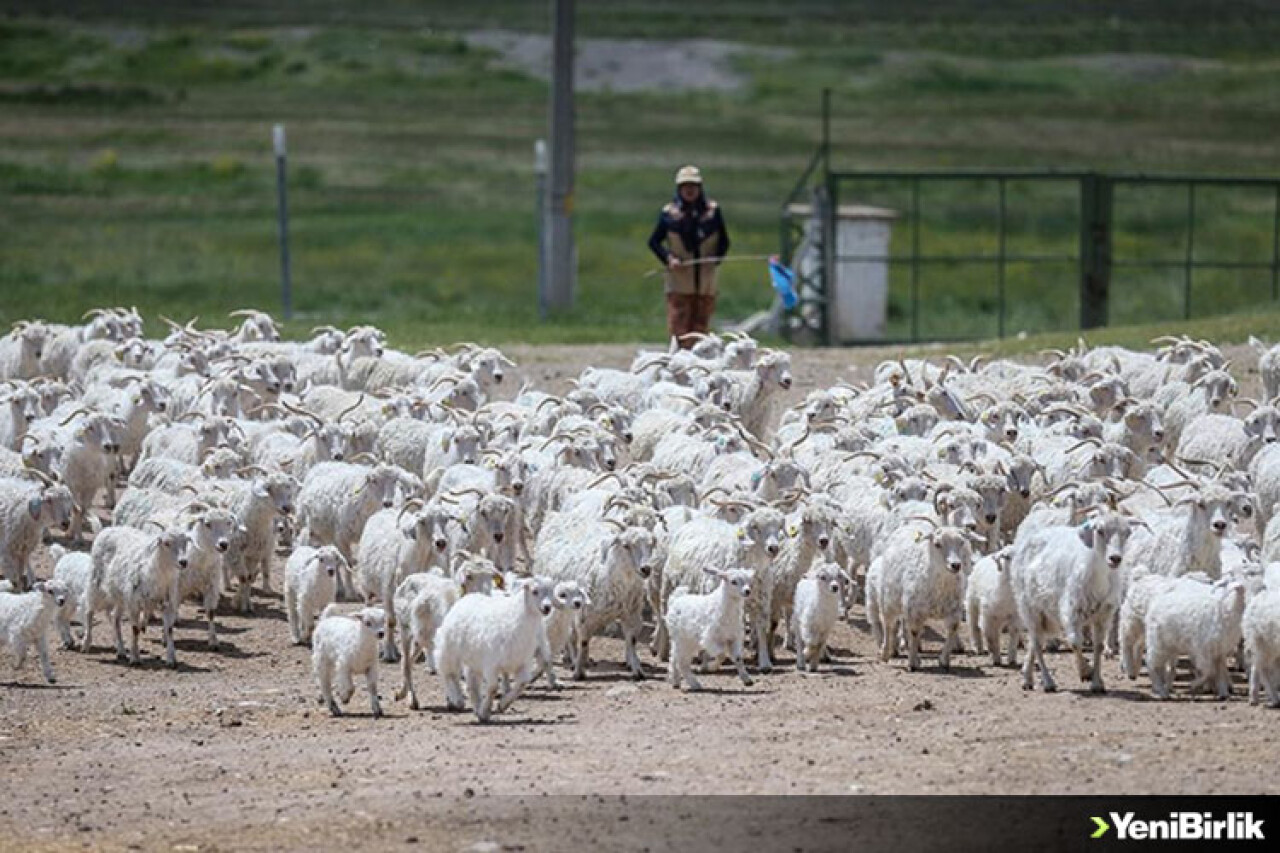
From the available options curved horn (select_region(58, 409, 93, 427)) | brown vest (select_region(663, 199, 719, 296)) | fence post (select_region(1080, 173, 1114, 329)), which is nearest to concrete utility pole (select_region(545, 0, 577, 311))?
fence post (select_region(1080, 173, 1114, 329))

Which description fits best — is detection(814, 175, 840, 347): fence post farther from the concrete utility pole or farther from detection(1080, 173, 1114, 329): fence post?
the concrete utility pole

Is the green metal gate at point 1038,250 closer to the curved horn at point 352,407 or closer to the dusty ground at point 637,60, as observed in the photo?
the curved horn at point 352,407

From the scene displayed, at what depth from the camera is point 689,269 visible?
28.5m

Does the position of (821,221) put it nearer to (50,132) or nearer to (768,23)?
(50,132)

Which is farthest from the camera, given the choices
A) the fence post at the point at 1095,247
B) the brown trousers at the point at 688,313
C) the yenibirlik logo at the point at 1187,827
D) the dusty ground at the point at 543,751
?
the fence post at the point at 1095,247

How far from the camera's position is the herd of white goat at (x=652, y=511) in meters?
16.1

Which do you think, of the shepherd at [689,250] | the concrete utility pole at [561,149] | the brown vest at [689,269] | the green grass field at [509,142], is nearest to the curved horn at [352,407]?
the shepherd at [689,250]

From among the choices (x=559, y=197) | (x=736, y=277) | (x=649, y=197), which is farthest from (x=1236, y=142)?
(x=559, y=197)

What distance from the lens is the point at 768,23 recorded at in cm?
11206

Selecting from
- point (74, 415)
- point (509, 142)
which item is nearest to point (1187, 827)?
point (74, 415)

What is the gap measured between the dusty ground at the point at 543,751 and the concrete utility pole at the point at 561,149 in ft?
67.6

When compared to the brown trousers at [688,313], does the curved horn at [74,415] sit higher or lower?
lower

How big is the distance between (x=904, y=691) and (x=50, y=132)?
62.0 m

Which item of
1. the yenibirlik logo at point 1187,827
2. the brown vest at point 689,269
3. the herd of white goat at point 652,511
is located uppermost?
the brown vest at point 689,269
